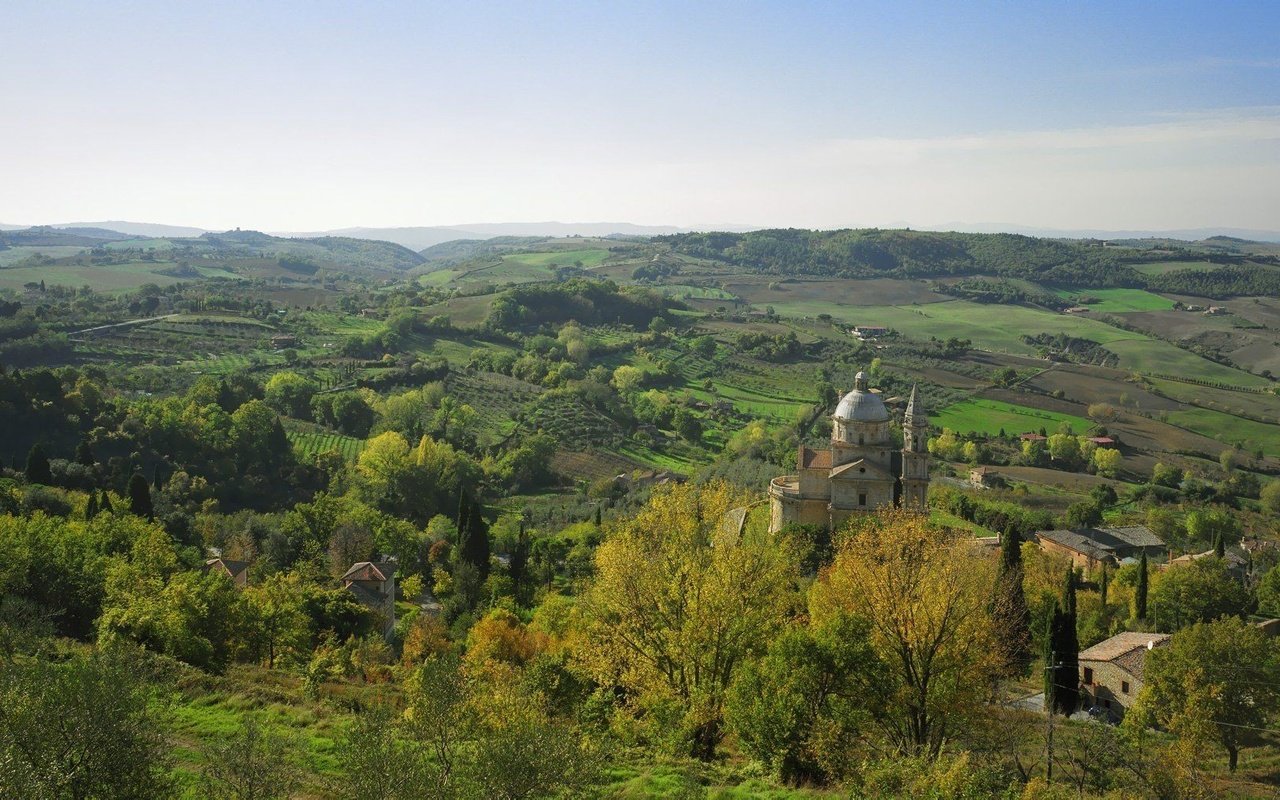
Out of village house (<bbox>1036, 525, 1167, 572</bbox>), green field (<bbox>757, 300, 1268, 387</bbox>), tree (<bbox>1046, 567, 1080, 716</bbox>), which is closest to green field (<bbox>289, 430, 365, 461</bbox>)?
village house (<bbox>1036, 525, 1167, 572</bbox>)

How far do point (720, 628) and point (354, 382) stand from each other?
3482 inches

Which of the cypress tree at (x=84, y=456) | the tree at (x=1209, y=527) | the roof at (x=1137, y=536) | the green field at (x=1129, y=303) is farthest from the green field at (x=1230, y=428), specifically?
the cypress tree at (x=84, y=456)

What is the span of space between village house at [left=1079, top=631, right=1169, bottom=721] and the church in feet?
44.2

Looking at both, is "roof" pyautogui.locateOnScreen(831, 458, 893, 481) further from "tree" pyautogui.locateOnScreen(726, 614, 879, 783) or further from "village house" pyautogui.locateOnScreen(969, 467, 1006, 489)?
"village house" pyautogui.locateOnScreen(969, 467, 1006, 489)

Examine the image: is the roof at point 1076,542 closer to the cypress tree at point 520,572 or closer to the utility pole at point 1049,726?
the utility pole at point 1049,726

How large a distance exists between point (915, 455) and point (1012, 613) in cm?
1428

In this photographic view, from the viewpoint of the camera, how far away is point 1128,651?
4009cm

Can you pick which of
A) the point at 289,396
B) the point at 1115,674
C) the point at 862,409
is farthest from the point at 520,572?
the point at 289,396

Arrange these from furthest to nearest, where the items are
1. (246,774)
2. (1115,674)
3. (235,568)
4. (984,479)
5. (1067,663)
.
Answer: (984,479), (235,568), (1115,674), (1067,663), (246,774)

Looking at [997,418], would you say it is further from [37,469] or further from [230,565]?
[37,469]

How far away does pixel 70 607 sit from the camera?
112 feet

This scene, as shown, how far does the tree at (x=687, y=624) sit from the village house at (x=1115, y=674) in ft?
55.2

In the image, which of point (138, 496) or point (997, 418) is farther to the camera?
point (997, 418)

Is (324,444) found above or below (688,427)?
above
